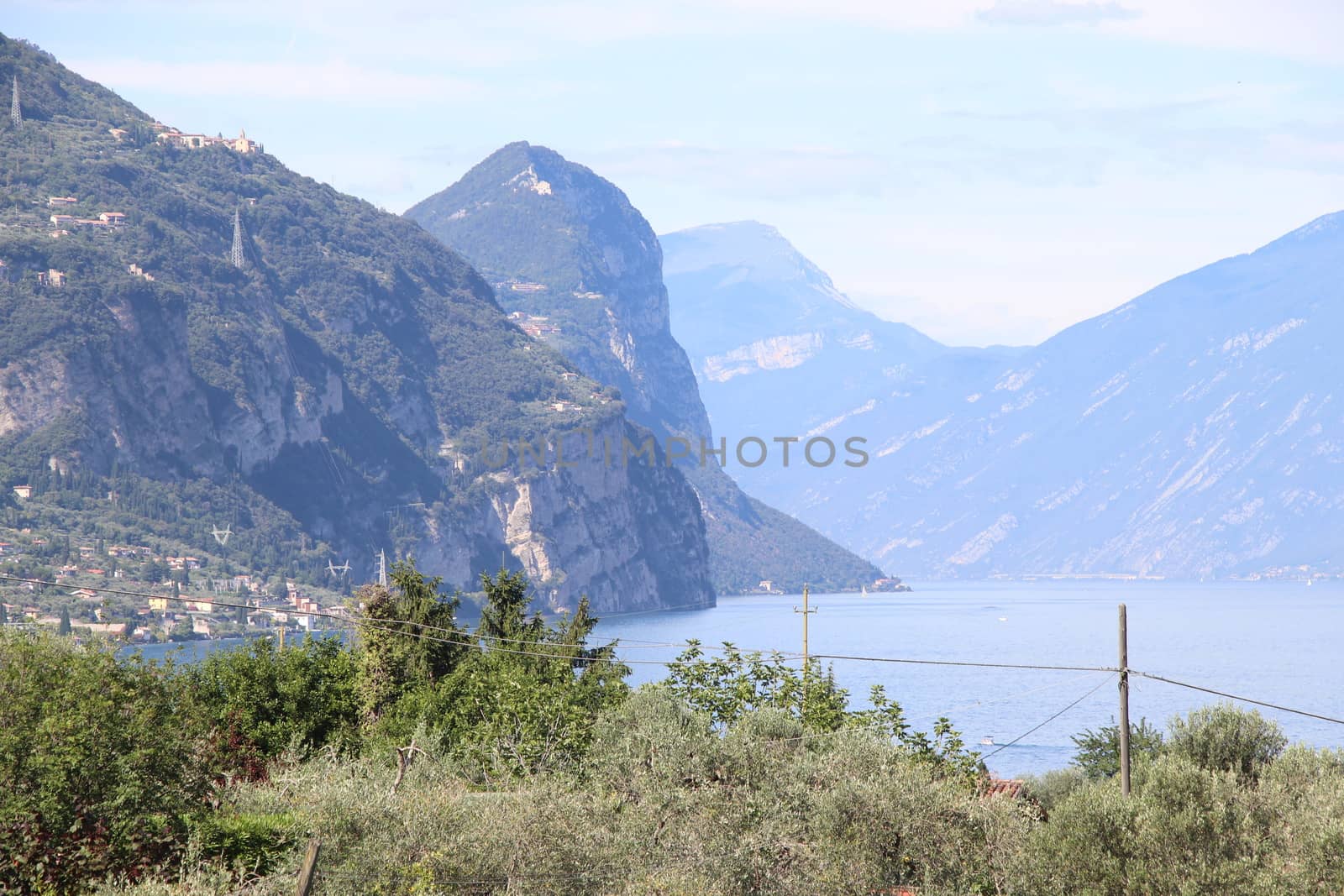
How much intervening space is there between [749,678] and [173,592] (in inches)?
6226

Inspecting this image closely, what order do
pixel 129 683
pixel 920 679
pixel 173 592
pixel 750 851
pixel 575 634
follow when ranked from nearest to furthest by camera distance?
pixel 129 683
pixel 750 851
pixel 575 634
pixel 920 679
pixel 173 592

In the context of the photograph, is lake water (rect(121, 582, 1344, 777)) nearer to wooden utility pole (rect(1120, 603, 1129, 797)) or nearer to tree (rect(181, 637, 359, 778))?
tree (rect(181, 637, 359, 778))

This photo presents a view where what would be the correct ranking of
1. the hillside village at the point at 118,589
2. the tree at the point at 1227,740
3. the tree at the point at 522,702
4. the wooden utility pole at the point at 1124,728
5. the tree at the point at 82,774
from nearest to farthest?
the tree at the point at 82,774
the wooden utility pole at the point at 1124,728
the tree at the point at 522,702
the tree at the point at 1227,740
the hillside village at the point at 118,589

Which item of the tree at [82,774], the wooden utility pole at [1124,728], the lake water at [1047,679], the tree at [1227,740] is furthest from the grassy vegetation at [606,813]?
the lake water at [1047,679]

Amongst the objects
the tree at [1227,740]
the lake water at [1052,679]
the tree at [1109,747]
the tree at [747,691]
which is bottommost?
the lake water at [1052,679]

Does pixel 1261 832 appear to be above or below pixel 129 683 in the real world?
below

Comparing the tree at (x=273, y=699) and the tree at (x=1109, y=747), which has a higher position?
the tree at (x=273, y=699)

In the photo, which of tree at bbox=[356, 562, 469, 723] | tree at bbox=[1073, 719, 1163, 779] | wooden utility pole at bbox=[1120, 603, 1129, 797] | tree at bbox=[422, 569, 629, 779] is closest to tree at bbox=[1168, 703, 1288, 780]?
tree at bbox=[1073, 719, 1163, 779]

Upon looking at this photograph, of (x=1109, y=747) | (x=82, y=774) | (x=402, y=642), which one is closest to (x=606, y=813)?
(x=82, y=774)

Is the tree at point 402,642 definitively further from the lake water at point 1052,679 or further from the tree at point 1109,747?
the lake water at point 1052,679

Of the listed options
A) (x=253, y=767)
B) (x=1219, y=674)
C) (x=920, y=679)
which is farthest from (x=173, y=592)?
(x=253, y=767)

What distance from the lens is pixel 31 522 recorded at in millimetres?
189875

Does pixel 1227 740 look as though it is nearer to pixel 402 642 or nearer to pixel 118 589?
pixel 402 642

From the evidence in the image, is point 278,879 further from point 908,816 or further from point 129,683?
point 908,816
